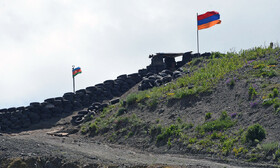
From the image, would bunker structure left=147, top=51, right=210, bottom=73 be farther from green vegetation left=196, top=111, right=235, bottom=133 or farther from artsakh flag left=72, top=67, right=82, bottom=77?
green vegetation left=196, top=111, right=235, bottom=133

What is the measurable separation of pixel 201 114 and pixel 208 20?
12787 millimetres

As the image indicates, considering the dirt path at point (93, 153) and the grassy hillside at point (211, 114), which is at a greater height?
the grassy hillside at point (211, 114)

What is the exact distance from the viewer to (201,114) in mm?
24281

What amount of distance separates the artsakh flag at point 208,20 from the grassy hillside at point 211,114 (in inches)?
138

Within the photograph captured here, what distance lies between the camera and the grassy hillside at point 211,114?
1981cm

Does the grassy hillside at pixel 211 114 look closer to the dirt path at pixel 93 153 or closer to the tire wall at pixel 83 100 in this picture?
the dirt path at pixel 93 153

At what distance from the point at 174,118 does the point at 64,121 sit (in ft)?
28.6

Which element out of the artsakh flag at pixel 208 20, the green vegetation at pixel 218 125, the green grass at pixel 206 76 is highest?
the artsakh flag at pixel 208 20

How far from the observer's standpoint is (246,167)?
17.4 m

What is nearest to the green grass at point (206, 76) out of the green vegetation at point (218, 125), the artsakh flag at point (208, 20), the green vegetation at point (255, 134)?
the artsakh flag at point (208, 20)

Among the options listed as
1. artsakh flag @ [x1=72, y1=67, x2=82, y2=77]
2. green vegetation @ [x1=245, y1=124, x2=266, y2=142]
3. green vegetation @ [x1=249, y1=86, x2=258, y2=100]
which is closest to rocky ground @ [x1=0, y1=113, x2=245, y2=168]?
green vegetation @ [x1=245, y1=124, x2=266, y2=142]

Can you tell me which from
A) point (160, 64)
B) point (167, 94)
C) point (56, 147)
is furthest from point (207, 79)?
point (56, 147)

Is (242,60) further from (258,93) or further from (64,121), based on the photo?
(64,121)

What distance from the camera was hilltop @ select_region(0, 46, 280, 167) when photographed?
19.8m
